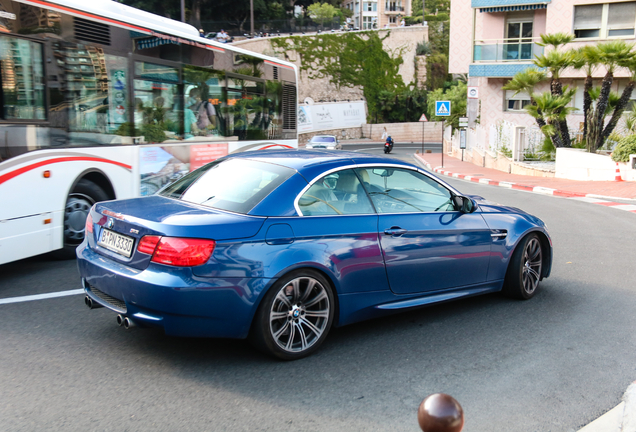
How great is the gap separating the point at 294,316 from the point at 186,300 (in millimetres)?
823

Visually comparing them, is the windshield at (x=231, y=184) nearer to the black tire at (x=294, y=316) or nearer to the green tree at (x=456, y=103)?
the black tire at (x=294, y=316)

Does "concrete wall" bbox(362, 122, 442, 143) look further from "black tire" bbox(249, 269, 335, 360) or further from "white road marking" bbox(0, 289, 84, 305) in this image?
"black tire" bbox(249, 269, 335, 360)

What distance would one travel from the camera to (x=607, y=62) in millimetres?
22812

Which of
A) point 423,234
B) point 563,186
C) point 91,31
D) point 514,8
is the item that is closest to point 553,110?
point 563,186

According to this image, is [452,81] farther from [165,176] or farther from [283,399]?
[283,399]

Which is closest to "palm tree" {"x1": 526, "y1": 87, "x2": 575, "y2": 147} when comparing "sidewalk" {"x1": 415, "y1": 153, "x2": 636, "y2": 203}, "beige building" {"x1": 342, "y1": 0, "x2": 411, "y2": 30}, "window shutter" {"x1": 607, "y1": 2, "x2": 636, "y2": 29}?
"sidewalk" {"x1": 415, "y1": 153, "x2": 636, "y2": 203}

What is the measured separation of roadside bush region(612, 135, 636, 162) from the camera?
19172 mm

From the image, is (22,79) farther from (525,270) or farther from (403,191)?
(525,270)

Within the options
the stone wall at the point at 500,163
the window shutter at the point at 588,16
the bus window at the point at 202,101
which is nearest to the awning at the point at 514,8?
the window shutter at the point at 588,16

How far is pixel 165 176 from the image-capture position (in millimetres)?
9516

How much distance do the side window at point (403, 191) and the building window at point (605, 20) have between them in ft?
99.7

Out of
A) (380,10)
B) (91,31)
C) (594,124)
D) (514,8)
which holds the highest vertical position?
(380,10)

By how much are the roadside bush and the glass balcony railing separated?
44.5 ft

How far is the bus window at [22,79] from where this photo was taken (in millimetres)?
6406
